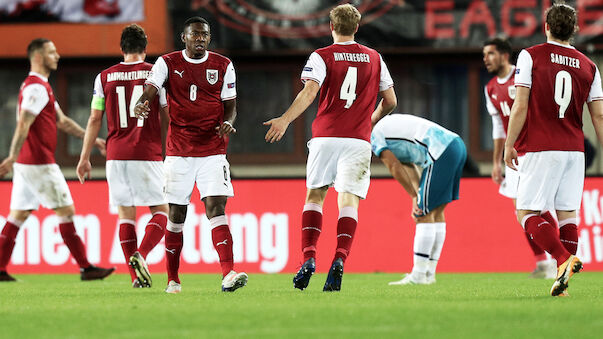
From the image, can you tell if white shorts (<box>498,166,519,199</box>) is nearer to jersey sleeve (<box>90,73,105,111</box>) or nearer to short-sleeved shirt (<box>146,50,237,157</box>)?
short-sleeved shirt (<box>146,50,237,157</box>)

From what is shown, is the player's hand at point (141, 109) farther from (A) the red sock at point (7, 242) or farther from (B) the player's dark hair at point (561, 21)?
(A) the red sock at point (7, 242)

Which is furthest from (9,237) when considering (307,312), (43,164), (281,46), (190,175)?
(281,46)

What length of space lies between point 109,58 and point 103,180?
472 cm

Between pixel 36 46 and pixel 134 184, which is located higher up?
pixel 36 46

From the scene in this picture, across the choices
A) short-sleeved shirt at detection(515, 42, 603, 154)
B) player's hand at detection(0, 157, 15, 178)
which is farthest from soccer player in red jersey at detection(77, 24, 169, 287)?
short-sleeved shirt at detection(515, 42, 603, 154)

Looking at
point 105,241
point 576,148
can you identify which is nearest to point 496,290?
point 576,148

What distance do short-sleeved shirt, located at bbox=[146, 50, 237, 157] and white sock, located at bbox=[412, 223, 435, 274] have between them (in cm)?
228

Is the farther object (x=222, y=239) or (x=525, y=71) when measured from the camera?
(x=222, y=239)

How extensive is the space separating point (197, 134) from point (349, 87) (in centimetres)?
117

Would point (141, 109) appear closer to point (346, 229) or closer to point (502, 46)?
point (346, 229)

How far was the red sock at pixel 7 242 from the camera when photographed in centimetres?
1077

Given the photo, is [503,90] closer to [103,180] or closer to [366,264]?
[366,264]

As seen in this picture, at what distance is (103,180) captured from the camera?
12719 mm

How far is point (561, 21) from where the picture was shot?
7.43 metres
